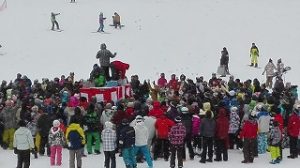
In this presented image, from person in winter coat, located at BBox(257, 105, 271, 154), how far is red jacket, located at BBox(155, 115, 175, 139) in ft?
9.14

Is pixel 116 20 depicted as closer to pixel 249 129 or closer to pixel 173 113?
pixel 173 113

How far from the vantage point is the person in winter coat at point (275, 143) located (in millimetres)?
18797

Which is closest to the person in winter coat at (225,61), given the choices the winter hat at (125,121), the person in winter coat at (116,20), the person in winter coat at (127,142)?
the person in winter coat at (116,20)

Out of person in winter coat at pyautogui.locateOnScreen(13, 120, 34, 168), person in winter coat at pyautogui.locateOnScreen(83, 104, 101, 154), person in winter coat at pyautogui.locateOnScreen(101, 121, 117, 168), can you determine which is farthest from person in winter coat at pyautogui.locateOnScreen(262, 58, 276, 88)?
person in winter coat at pyautogui.locateOnScreen(13, 120, 34, 168)

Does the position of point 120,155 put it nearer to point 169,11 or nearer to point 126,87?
point 126,87

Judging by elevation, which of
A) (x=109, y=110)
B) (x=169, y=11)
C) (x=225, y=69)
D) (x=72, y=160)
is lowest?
(x=72, y=160)

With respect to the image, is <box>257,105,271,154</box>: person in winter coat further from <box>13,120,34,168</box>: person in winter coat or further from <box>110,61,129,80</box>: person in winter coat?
<box>13,120,34,168</box>: person in winter coat

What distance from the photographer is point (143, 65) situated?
3669 centimetres

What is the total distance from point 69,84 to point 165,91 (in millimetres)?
3671

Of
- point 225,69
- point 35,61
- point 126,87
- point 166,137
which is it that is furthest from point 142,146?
point 35,61

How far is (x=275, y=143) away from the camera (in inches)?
744

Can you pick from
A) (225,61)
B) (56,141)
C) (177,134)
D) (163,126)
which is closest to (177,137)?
(177,134)

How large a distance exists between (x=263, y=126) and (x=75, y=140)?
5.74 metres

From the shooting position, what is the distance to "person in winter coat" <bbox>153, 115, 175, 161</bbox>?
62.0 feet
